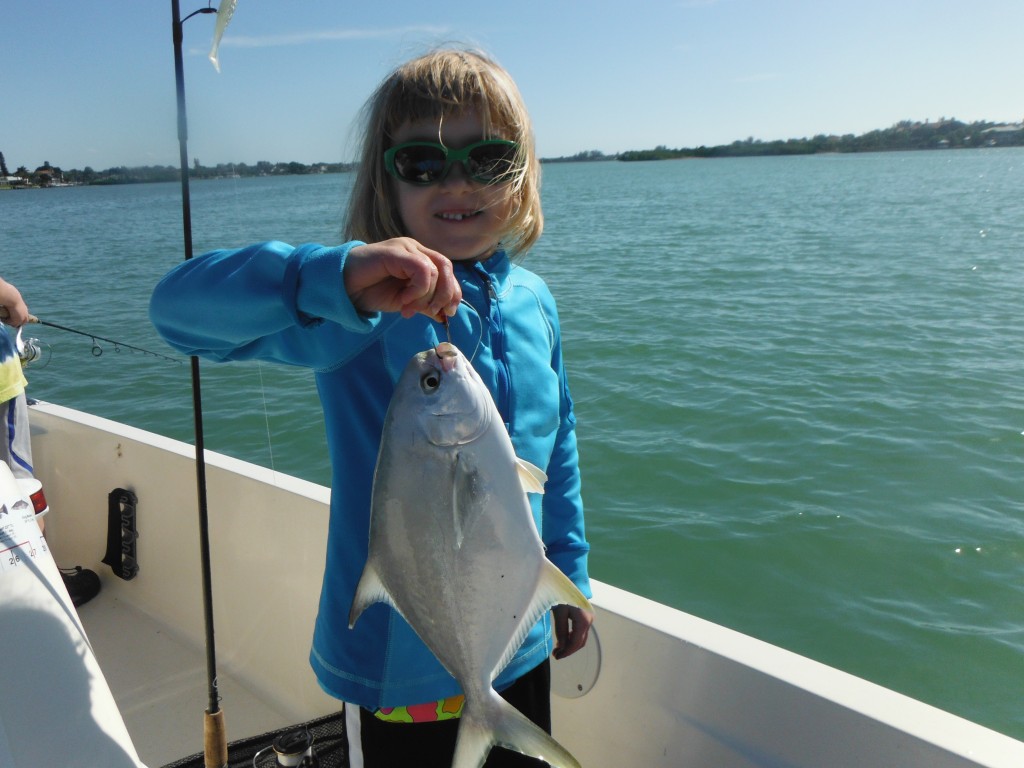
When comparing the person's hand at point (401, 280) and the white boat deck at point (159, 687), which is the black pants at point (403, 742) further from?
the white boat deck at point (159, 687)

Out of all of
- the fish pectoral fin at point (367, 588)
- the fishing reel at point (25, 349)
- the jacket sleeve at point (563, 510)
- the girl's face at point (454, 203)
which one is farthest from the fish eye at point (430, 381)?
the fishing reel at point (25, 349)

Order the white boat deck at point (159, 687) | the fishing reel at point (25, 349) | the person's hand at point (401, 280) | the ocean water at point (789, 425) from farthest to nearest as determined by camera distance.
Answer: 1. the ocean water at point (789, 425)
2. the fishing reel at point (25, 349)
3. the white boat deck at point (159, 687)
4. the person's hand at point (401, 280)

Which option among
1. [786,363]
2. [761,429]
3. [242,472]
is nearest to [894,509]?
[761,429]

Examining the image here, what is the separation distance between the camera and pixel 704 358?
31.7ft

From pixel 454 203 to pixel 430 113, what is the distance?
22cm

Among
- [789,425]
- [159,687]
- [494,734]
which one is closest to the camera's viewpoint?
[494,734]

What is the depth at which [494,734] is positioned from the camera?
1.49 metres

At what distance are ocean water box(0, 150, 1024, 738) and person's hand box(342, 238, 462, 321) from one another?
986 mm

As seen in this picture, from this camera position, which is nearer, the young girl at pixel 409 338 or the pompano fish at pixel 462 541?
the pompano fish at pixel 462 541

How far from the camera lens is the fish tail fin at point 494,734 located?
4.84 feet

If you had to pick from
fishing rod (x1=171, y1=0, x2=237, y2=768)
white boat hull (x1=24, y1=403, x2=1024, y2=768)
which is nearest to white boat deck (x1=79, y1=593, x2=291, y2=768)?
white boat hull (x1=24, y1=403, x2=1024, y2=768)

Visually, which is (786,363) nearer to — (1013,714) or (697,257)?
(1013,714)

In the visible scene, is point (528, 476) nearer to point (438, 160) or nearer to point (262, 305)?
point (262, 305)

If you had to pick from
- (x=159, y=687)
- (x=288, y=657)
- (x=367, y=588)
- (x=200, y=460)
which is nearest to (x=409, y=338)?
(x=367, y=588)
